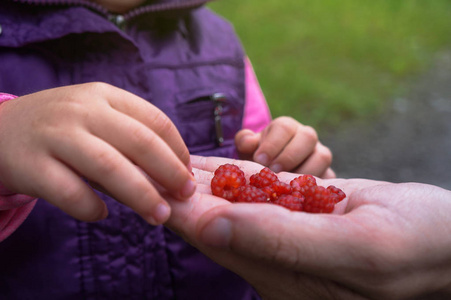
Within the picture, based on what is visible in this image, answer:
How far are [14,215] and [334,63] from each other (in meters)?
3.36

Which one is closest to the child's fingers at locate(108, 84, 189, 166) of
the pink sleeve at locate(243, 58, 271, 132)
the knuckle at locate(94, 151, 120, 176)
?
the knuckle at locate(94, 151, 120, 176)

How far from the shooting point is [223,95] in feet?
4.42

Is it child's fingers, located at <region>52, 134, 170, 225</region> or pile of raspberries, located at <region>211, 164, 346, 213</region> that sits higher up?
child's fingers, located at <region>52, 134, 170, 225</region>

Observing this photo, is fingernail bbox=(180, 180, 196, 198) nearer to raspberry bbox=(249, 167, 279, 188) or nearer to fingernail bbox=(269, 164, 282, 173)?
raspberry bbox=(249, 167, 279, 188)

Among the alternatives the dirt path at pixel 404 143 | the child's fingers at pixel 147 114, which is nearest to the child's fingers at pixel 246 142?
the child's fingers at pixel 147 114

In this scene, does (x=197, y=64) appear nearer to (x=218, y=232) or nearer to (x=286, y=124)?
(x=286, y=124)

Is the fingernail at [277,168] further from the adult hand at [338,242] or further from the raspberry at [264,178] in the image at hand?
the adult hand at [338,242]

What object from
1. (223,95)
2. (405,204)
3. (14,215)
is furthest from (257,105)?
(14,215)

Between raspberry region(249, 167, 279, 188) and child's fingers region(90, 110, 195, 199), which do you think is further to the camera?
raspberry region(249, 167, 279, 188)

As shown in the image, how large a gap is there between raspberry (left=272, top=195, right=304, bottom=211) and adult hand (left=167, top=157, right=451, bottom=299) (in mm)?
118

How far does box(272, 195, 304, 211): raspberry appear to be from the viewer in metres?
0.91

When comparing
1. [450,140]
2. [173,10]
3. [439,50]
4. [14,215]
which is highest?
[173,10]

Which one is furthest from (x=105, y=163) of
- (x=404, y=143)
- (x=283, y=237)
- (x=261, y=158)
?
(x=404, y=143)

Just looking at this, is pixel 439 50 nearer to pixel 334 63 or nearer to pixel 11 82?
pixel 334 63
